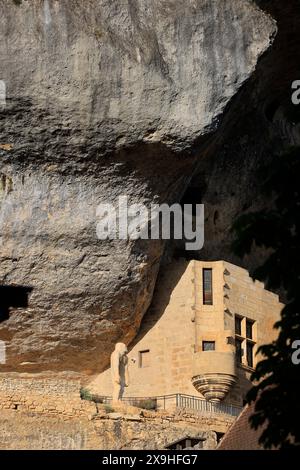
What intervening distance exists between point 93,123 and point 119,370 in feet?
22.2

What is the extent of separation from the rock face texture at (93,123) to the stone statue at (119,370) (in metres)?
1.26

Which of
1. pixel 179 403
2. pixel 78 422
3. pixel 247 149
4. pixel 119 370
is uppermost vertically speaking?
pixel 247 149

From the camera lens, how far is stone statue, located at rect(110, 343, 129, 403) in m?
44.6

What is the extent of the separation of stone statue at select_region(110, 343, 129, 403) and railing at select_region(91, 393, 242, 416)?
0.36 meters

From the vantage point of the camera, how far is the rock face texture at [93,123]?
42031 mm

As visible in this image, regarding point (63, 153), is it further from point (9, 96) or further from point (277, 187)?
point (277, 187)

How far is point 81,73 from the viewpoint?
42.1 meters

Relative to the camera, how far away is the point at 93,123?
4225cm

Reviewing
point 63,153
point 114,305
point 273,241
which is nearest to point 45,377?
point 114,305

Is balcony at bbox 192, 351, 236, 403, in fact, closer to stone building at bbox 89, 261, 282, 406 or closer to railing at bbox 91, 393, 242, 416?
stone building at bbox 89, 261, 282, 406

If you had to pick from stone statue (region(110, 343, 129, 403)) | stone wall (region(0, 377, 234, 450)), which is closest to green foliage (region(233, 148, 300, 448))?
stone wall (region(0, 377, 234, 450))

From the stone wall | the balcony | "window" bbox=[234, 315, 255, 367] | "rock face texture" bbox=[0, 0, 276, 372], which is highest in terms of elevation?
"rock face texture" bbox=[0, 0, 276, 372]

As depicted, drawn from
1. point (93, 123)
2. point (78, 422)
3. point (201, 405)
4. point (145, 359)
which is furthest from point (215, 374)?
point (93, 123)

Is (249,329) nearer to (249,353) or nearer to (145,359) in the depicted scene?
(249,353)
